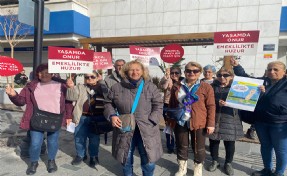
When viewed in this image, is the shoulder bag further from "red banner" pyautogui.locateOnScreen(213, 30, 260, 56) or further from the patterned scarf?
"red banner" pyautogui.locateOnScreen(213, 30, 260, 56)

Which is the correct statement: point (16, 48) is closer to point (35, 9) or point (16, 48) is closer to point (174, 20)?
point (174, 20)

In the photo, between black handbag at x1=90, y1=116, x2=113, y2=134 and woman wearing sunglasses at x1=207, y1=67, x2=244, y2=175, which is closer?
woman wearing sunglasses at x1=207, y1=67, x2=244, y2=175

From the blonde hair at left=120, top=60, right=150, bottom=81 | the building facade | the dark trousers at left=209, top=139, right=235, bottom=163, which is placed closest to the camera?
the blonde hair at left=120, top=60, right=150, bottom=81

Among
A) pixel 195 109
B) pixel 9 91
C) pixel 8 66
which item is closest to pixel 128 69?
pixel 195 109

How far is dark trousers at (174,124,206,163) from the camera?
3.41m

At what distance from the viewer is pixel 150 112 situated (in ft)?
10.4

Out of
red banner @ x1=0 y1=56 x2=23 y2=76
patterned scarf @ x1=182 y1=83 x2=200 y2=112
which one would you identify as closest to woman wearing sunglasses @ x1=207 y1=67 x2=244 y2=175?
patterned scarf @ x1=182 y1=83 x2=200 y2=112

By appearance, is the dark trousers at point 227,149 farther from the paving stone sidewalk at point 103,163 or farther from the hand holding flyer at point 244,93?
the hand holding flyer at point 244,93

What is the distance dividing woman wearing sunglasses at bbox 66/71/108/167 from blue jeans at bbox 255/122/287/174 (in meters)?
2.48

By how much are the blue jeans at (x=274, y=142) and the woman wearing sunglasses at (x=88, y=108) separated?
248cm

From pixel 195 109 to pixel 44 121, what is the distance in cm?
224

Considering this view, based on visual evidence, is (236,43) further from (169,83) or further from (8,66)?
(8,66)

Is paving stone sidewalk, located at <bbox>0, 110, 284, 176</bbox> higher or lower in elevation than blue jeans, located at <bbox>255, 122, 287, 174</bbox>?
lower

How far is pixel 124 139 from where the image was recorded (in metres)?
3.11
